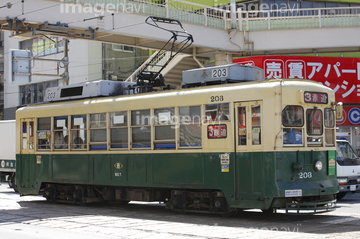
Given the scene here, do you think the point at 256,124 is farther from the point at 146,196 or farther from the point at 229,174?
the point at 146,196

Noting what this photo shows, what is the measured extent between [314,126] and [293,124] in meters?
0.57

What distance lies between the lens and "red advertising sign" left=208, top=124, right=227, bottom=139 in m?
11.7

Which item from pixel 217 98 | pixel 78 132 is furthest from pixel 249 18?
pixel 217 98

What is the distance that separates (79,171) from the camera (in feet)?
49.1

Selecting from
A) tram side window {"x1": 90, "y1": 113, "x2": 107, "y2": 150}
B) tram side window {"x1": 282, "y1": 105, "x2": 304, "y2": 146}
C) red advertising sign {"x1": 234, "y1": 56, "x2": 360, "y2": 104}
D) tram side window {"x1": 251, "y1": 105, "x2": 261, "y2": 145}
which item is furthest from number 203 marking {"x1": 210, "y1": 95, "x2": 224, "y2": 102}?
red advertising sign {"x1": 234, "y1": 56, "x2": 360, "y2": 104}

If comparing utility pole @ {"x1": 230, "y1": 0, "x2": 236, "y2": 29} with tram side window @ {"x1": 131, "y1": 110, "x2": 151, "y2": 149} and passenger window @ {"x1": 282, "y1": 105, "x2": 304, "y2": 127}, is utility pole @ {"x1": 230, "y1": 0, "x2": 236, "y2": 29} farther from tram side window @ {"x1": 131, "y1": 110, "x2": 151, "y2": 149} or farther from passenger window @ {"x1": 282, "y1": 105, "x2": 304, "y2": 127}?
passenger window @ {"x1": 282, "y1": 105, "x2": 304, "y2": 127}

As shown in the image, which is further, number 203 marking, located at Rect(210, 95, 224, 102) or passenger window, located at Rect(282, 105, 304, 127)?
number 203 marking, located at Rect(210, 95, 224, 102)

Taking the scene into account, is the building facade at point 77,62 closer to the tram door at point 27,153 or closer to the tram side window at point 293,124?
the tram door at point 27,153

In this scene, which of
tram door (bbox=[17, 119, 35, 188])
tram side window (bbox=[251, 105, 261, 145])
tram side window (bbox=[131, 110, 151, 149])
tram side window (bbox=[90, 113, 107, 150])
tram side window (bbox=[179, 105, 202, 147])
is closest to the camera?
tram side window (bbox=[251, 105, 261, 145])

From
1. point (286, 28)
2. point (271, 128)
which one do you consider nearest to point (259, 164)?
point (271, 128)

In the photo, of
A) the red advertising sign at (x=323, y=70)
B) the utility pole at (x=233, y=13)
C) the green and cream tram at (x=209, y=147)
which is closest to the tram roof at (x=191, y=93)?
the green and cream tram at (x=209, y=147)

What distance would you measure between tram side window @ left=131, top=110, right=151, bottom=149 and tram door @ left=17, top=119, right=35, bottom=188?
452 centimetres

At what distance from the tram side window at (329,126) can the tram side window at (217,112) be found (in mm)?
2131

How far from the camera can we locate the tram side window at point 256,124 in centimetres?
1125
